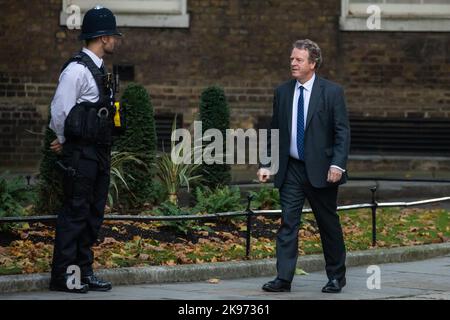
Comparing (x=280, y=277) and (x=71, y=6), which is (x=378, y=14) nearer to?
(x=71, y=6)

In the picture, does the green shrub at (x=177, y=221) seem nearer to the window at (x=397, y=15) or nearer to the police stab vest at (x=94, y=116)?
the police stab vest at (x=94, y=116)

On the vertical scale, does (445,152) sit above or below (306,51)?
below

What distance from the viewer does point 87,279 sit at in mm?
9625

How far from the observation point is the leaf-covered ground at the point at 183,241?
1076 cm

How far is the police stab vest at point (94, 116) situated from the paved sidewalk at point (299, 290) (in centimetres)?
112

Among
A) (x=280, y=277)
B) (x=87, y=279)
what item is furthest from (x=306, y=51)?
(x=87, y=279)

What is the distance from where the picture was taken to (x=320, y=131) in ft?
32.7

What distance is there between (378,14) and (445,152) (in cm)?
250

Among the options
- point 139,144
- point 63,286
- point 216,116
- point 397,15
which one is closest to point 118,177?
point 139,144

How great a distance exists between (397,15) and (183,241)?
10.4 metres

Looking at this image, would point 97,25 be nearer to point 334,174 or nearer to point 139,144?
point 334,174

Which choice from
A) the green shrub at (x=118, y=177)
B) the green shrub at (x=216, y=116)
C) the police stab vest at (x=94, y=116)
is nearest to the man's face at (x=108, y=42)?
the police stab vest at (x=94, y=116)
